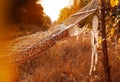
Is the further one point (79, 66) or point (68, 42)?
point (68, 42)

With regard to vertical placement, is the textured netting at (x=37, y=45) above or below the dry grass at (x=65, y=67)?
below

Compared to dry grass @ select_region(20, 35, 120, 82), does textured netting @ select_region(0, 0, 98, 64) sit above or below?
below

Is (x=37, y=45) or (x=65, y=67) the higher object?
(x=65, y=67)

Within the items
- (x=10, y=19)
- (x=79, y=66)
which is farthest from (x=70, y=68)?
(x=10, y=19)

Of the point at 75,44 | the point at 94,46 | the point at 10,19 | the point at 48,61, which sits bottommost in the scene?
the point at 94,46

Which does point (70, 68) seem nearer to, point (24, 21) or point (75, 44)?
point (75, 44)

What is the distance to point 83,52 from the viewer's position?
682cm

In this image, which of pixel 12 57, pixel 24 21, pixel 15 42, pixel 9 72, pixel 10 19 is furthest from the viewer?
pixel 24 21

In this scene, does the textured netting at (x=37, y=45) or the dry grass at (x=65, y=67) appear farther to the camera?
the dry grass at (x=65, y=67)

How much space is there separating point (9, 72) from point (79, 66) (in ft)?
4.10

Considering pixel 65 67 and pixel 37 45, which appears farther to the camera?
pixel 65 67

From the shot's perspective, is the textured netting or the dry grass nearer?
the textured netting

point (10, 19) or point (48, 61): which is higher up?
point (10, 19)

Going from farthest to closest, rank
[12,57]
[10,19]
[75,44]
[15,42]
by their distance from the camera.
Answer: [10,19] < [75,44] < [15,42] < [12,57]
